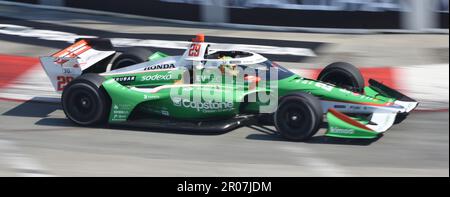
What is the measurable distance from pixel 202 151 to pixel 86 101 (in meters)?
1.71

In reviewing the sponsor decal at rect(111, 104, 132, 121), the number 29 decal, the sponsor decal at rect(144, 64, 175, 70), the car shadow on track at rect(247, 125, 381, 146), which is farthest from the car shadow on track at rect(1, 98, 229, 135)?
the number 29 decal

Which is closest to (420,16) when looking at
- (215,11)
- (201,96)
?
(215,11)

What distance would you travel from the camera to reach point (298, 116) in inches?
370

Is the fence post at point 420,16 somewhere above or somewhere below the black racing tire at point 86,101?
above

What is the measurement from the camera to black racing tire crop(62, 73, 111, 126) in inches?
400

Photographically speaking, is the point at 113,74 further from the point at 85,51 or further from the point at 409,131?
the point at 409,131

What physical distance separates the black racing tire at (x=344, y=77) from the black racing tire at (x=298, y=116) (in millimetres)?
1250

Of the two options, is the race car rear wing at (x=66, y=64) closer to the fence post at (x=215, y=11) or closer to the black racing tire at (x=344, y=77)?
the black racing tire at (x=344, y=77)

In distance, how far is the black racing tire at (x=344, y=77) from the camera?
1059 cm

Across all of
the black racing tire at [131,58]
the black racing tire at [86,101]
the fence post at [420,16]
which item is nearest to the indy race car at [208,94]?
the black racing tire at [86,101]

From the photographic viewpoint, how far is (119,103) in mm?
10125

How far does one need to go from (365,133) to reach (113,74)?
3.13m

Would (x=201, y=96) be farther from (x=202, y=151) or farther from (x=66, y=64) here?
(x=66, y=64)

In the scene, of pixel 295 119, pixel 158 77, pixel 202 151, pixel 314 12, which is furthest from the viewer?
pixel 314 12
